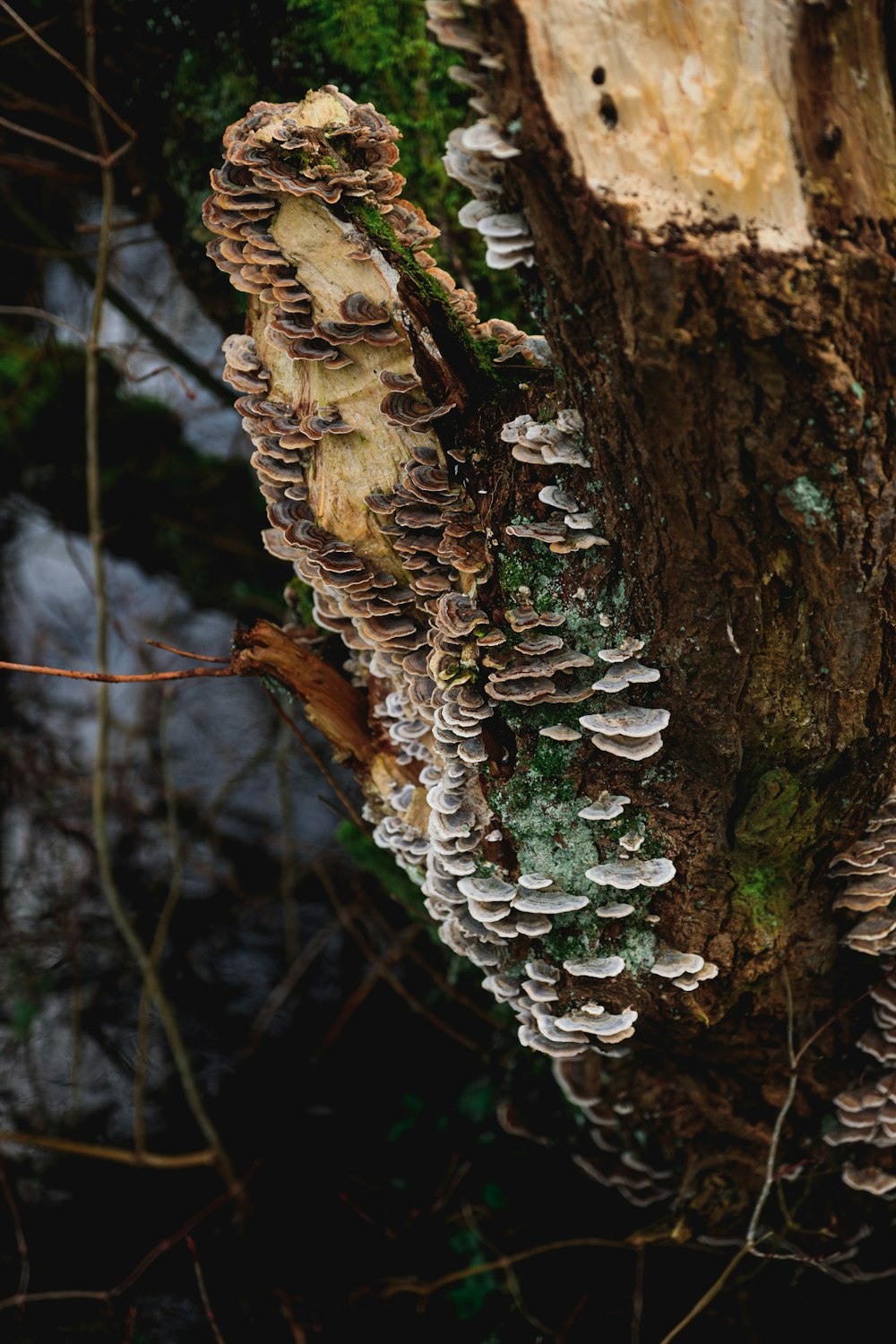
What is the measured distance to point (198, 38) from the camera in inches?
136

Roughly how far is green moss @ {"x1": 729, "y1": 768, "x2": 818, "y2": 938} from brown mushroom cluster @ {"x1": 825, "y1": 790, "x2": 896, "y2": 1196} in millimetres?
136

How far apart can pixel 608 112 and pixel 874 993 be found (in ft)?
8.02

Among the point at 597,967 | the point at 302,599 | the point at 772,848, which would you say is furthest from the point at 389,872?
the point at 772,848

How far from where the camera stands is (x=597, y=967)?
7.92 feet

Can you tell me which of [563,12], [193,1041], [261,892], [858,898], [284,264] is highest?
[563,12]

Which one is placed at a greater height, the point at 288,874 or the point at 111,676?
the point at 111,676

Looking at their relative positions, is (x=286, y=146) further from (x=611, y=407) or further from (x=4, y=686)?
(x=4, y=686)

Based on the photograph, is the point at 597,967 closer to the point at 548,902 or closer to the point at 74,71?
the point at 548,902

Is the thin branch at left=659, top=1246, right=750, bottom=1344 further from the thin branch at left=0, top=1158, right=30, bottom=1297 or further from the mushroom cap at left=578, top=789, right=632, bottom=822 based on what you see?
the thin branch at left=0, top=1158, right=30, bottom=1297

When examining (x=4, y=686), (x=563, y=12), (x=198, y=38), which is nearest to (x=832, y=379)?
(x=563, y=12)

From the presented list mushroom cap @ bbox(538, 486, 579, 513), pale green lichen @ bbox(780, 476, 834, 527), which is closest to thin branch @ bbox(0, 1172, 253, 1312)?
mushroom cap @ bbox(538, 486, 579, 513)

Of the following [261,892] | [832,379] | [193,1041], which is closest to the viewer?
[832,379]

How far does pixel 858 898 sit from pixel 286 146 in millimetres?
2410

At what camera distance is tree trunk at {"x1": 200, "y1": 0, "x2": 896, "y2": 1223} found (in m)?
1.61
